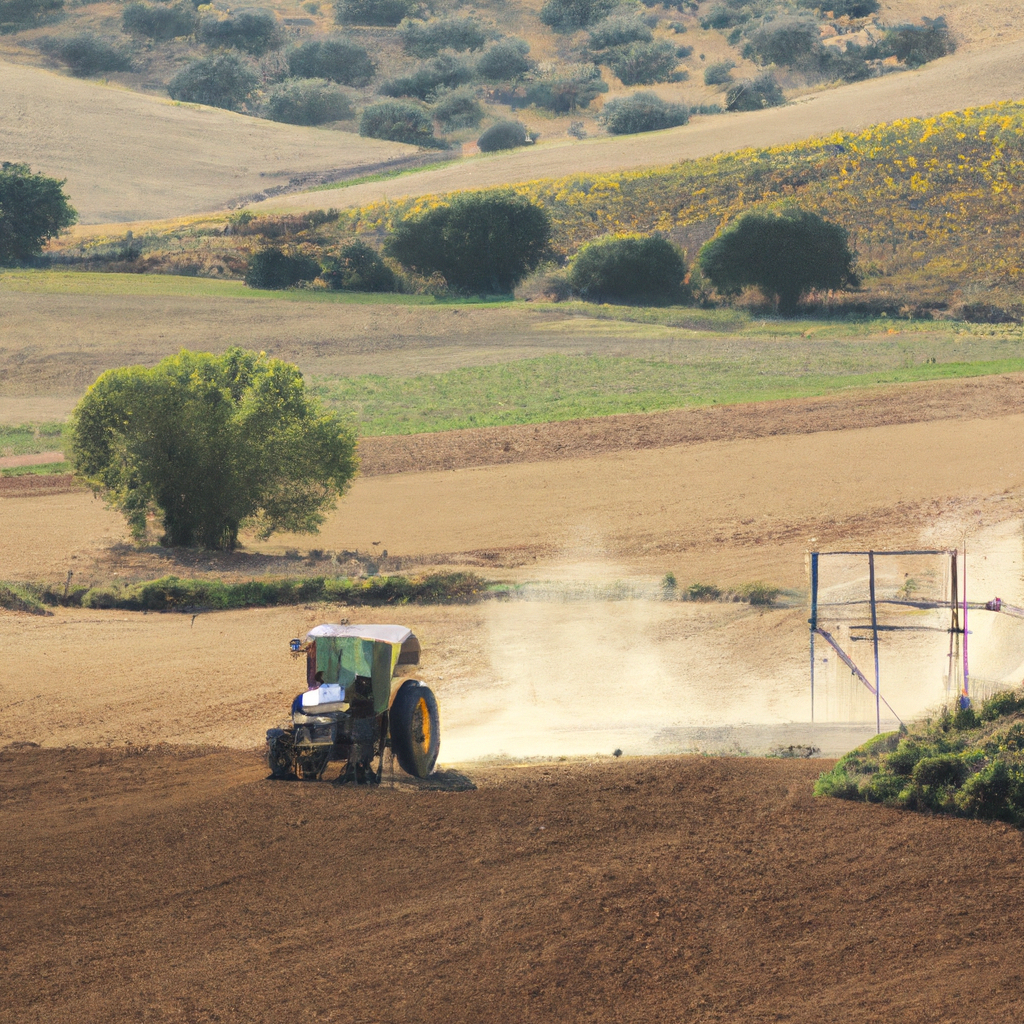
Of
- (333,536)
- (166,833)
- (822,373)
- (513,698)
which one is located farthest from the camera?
(822,373)

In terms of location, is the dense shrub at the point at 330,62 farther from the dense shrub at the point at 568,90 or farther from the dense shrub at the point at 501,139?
the dense shrub at the point at 501,139

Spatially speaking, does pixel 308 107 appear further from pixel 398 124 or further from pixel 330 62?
pixel 398 124

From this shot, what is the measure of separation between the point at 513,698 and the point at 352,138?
452ft

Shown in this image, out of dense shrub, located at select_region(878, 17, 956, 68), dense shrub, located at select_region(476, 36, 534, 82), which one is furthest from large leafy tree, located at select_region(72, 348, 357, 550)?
dense shrub, located at select_region(476, 36, 534, 82)

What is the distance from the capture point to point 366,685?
13.7 m

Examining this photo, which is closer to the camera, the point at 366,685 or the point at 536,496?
the point at 366,685

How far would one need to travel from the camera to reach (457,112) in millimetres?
166000

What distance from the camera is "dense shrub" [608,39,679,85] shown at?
605 ft

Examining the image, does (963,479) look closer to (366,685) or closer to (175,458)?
(175,458)

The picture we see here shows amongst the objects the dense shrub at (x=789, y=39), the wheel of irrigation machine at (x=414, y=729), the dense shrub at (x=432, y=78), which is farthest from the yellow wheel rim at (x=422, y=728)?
the dense shrub at (x=789, y=39)

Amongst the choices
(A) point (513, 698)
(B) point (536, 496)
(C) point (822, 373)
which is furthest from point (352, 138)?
(A) point (513, 698)

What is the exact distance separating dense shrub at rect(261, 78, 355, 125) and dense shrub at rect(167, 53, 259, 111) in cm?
760

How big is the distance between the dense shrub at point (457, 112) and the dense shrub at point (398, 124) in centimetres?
528

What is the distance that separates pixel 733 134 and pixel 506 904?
11383cm
